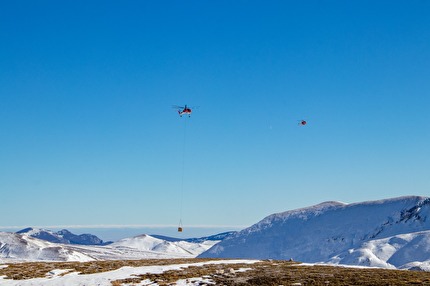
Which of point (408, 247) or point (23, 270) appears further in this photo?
point (408, 247)

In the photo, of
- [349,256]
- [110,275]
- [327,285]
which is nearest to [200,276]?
[110,275]

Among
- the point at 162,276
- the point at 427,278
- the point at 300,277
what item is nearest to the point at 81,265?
the point at 162,276

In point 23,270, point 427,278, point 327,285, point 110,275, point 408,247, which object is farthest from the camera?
point 408,247

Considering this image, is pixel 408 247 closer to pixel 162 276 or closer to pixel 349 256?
pixel 349 256

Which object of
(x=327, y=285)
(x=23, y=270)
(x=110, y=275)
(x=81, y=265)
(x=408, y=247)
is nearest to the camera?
(x=327, y=285)

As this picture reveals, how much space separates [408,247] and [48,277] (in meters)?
171

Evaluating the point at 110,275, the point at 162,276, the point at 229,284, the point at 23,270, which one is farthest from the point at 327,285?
the point at 23,270

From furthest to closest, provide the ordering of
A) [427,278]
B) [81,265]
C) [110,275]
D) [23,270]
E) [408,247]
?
[408,247], [81,265], [23,270], [110,275], [427,278]

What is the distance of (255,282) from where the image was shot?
104 feet

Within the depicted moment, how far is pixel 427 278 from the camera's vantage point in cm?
3234

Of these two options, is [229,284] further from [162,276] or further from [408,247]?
[408,247]

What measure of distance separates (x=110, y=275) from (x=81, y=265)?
25.7 feet

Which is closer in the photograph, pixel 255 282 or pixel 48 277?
pixel 255 282

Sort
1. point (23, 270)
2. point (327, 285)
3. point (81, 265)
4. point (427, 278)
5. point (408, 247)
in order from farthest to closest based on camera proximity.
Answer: point (408, 247) → point (81, 265) → point (23, 270) → point (427, 278) → point (327, 285)
